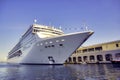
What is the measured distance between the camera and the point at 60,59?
115ft

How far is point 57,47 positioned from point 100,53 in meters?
29.2

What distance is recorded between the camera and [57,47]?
34.6 meters

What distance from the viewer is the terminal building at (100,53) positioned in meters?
52.4

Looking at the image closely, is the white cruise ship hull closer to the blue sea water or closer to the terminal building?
the blue sea water

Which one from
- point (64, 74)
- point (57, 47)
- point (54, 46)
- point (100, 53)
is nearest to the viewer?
point (64, 74)

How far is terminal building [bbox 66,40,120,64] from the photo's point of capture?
52388 millimetres

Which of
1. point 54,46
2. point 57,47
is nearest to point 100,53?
point 57,47

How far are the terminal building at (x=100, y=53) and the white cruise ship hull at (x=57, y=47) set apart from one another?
2473 centimetres

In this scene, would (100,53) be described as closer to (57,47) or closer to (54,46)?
(57,47)

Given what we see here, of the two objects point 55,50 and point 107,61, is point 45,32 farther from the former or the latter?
point 107,61

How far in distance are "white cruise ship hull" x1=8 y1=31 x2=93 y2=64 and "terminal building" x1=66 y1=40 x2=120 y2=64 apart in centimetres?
2473

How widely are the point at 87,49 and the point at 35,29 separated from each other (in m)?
33.4

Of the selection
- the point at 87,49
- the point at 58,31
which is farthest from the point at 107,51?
the point at 58,31

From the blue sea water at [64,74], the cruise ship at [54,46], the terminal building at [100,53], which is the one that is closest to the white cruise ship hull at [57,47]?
the cruise ship at [54,46]
